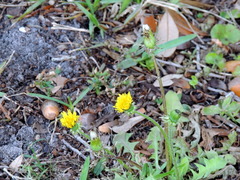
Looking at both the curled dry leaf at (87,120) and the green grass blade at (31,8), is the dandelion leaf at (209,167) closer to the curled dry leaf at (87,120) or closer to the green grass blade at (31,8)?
the curled dry leaf at (87,120)

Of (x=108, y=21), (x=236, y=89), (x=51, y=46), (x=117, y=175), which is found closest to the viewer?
Result: (x=117, y=175)

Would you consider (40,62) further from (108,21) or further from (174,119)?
(174,119)

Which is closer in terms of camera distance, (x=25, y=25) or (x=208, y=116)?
(x=208, y=116)

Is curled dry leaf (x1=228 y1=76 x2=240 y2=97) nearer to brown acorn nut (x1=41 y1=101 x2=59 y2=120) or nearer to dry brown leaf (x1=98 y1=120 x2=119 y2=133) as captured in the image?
dry brown leaf (x1=98 y1=120 x2=119 y2=133)


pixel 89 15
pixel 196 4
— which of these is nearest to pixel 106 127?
pixel 89 15

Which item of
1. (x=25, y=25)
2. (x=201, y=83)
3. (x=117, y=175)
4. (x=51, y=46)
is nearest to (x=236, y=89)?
(x=201, y=83)
